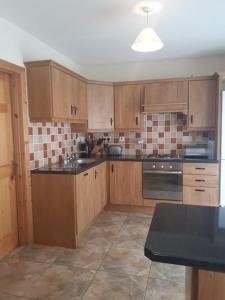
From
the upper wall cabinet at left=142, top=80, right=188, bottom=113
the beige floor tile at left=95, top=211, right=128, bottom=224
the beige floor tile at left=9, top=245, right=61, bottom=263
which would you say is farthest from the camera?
the upper wall cabinet at left=142, top=80, right=188, bottom=113

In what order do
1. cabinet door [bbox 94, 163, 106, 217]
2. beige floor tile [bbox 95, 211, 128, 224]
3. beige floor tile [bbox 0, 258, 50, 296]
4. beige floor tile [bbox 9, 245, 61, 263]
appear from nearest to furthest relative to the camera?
beige floor tile [bbox 0, 258, 50, 296]
beige floor tile [bbox 9, 245, 61, 263]
cabinet door [bbox 94, 163, 106, 217]
beige floor tile [bbox 95, 211, 128, 224]

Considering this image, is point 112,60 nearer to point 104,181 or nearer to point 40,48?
point 40,48

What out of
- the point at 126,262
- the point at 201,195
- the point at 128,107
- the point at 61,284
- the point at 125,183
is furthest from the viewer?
the point at 128,107

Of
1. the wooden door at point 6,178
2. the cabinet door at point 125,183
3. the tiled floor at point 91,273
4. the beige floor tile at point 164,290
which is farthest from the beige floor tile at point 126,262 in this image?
the cabinet door at point 125,183

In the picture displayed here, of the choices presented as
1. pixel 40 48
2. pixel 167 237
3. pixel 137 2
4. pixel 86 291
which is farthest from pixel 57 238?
pixel 137 2

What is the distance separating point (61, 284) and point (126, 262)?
0.66 meters

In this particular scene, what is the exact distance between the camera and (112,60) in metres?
3.88

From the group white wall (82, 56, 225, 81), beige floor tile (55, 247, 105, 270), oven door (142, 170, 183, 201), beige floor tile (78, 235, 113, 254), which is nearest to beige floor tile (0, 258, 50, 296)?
beige floor tile (55, 247, 105, 270)

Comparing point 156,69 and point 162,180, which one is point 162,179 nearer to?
point 162,180

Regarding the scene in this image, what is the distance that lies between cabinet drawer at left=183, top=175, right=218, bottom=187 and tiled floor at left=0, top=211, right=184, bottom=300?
3.52ft

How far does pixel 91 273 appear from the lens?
7.20 feet

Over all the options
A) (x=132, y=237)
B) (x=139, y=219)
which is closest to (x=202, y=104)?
(x=139, y=219)

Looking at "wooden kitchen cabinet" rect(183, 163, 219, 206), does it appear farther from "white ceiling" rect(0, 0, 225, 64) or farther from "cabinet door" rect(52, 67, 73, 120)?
"cabinet door" rect(52, 67, 73, 120)

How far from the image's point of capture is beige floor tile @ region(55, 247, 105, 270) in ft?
7.66
